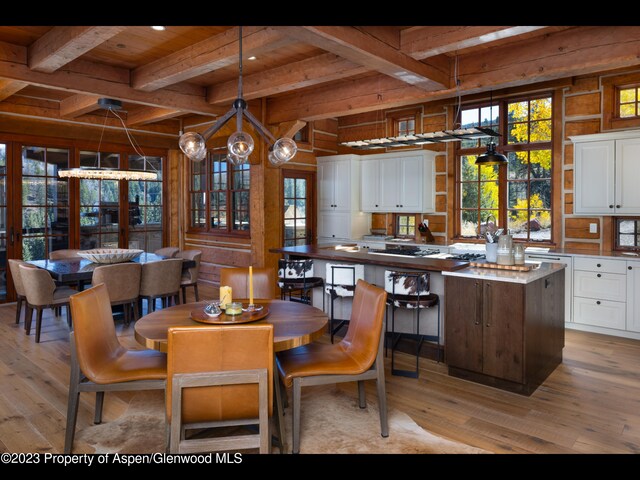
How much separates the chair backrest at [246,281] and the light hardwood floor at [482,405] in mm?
992

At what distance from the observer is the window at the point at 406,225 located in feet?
24.5

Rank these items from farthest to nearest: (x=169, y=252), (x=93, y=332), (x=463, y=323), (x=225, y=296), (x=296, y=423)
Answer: (x=169, y=252), (x=463, y=323), (x=225, y=296), (x=93, y=332), (x=296, y=423)

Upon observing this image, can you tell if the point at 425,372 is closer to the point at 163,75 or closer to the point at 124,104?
the point at 163,75

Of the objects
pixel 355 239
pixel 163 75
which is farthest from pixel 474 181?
pixel 163 75

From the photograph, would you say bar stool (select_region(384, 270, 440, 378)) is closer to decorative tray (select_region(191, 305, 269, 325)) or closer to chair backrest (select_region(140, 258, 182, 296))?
decorative tray (select_region(191, 305, 269, 325))

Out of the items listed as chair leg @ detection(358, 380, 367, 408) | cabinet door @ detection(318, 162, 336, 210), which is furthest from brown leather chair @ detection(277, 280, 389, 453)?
cabinet door @ detection(318, 162, 336, 210)


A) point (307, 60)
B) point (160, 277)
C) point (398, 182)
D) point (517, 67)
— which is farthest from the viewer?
point (398, 182)

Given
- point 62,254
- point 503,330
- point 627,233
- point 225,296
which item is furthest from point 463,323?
point 62,254

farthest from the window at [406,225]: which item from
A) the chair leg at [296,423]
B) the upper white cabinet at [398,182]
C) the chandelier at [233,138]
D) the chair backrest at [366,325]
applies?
the chair leg at [296,423]

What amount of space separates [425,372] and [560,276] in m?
1.50

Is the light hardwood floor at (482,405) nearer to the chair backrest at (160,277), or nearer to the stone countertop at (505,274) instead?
the stone countertop at (505,274)

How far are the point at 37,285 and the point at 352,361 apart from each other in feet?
11.7

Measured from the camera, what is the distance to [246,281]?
3.82 m

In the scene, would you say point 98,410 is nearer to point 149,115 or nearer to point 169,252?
point 169,252
